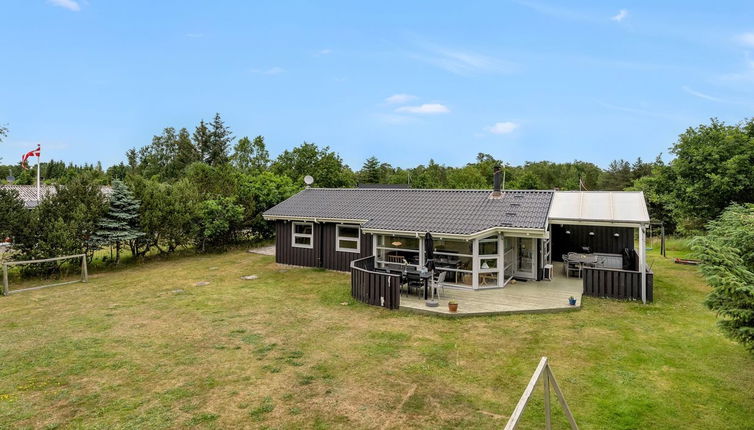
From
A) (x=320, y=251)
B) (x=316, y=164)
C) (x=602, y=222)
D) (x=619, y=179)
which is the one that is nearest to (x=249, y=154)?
(x=316, y=164)

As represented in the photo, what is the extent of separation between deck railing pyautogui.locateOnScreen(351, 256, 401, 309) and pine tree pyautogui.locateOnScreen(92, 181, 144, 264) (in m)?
10.7

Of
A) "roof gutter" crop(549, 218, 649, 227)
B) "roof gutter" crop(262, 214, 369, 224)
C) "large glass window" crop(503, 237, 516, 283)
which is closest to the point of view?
"roof gutter" crop(549, 218, 649, 227)

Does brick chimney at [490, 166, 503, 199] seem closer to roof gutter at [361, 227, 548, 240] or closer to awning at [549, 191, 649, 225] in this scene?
awning at [549, 191, 649, 225]

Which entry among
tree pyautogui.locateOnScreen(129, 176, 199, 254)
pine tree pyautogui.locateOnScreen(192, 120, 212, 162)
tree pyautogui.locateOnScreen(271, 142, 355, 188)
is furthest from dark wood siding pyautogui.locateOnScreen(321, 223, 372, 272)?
pine tree pyautogui.locateOnScreen(192, 120, 212, 162)

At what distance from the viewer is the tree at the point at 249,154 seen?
47.1 m

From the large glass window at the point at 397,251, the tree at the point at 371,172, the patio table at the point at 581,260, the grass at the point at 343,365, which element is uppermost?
the tree at the point at 371,172

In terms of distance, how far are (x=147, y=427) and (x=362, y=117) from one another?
35.4 m

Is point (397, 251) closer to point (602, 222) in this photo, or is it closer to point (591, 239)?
point (602, 222)

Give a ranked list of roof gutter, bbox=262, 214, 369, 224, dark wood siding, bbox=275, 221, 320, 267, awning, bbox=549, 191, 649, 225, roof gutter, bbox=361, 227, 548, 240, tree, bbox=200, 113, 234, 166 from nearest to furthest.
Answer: roof gutter, bbox=361, 227, 548, 240 < awning, bbox=549, 191, 649, 225 < roof gutter, bbox=262, 214, 369, 224 < dark wood siding, bbox=275, 221, 320, 267 < tree, bbox=200, 113, 234, 166

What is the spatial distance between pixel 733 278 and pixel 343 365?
5.52 meters

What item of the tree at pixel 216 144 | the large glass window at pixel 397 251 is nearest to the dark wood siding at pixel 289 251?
the large glass window at pixel 397 251

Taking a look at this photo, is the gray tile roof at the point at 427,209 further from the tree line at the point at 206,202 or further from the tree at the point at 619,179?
the tree at the point at 619,179

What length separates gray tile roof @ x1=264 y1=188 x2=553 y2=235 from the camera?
11.8 m

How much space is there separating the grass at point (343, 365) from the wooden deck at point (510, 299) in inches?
12.6
